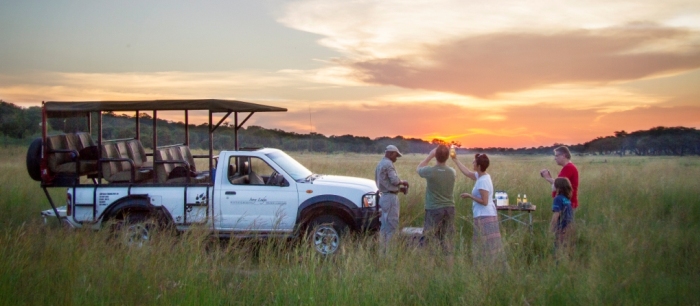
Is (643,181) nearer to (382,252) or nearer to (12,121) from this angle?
(382,252)

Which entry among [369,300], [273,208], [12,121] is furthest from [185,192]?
[12,121]

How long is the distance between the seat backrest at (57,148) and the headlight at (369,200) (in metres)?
5.37

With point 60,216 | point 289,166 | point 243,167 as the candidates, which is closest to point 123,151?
point 60,216

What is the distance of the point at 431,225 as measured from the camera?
34.2 feet

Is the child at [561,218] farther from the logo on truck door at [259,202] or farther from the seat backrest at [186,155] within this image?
the seat backrest at [186,155]

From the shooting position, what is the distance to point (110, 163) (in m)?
12.1

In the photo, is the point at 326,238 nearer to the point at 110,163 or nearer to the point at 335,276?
the point at 335,276

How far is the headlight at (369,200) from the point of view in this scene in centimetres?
1154

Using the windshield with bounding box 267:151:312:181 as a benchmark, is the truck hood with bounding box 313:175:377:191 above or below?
below

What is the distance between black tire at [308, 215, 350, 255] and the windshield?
2.90 ft

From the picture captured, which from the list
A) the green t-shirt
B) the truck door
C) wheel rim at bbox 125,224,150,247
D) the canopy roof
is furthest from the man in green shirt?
wheel rim at bbox 125,224,150,247

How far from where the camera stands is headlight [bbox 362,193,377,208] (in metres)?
11.5

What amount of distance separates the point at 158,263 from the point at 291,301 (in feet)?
6.31

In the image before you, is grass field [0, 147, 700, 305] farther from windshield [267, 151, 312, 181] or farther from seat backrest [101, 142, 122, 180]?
windshield [267, 151, 312, 181]
